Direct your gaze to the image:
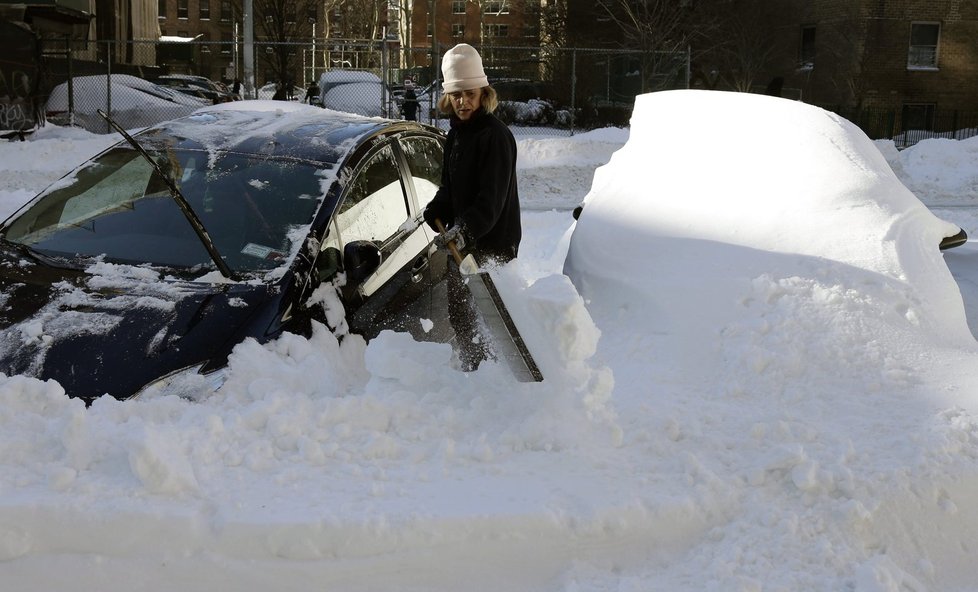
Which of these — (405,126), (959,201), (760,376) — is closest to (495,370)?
(760,376)

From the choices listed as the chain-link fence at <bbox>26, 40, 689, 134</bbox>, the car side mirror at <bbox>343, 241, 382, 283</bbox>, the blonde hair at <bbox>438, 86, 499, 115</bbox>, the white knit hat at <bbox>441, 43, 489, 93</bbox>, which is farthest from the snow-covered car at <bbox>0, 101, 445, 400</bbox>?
the chain-link fence at <bbox>26, 40, 689, 134</bbox>

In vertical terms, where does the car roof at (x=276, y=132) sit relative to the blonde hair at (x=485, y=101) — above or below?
below

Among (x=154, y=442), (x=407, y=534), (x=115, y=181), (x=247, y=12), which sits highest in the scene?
(x=247, y=12)

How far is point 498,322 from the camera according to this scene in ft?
13.8

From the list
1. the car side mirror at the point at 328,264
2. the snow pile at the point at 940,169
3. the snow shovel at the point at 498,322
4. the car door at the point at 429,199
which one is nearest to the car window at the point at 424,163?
the car door at the point at 429,199

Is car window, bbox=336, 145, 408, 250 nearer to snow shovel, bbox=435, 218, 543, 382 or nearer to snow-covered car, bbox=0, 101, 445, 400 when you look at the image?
snow-covered car, bbox=0, 101, 445, 400

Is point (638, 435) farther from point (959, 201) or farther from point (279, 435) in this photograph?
point (959, 201)

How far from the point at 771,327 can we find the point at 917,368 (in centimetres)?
68

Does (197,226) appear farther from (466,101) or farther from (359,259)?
(466,101)

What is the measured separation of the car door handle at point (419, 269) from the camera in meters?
4.87

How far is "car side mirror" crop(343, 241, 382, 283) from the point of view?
14.1 ft

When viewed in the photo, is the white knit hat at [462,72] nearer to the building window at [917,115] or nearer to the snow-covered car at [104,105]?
the snow-covered car at [104,105]

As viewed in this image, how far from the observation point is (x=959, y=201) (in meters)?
14.8

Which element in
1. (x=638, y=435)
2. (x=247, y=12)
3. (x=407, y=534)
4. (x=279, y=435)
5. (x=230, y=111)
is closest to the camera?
(x=407, y=534)
